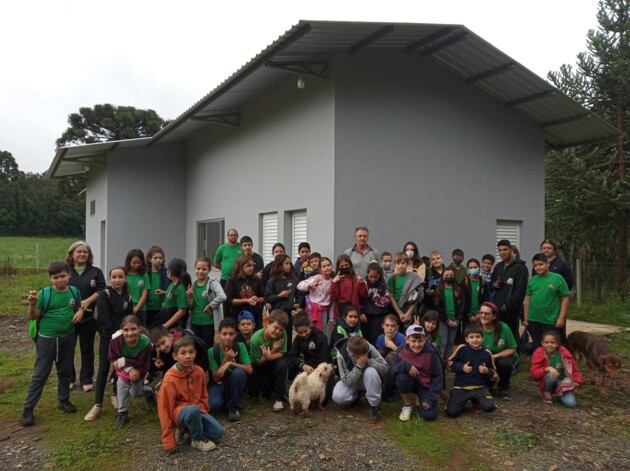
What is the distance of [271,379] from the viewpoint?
16.3 feet

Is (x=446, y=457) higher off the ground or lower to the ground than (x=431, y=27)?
lower

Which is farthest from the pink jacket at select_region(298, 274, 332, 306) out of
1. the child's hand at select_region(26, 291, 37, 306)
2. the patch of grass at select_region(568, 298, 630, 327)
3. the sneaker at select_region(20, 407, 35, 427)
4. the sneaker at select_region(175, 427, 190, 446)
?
the patch of grass at select_region(568, 298, 630, 327)

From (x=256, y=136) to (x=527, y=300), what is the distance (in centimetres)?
609

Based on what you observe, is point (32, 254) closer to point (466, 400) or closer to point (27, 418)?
point (27, 418)

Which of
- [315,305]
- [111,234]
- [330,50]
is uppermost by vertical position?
[330,50]

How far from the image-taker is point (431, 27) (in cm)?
693

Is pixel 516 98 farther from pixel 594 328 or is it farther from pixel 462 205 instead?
pixel 594 328

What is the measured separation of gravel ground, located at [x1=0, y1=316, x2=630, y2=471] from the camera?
145 inches

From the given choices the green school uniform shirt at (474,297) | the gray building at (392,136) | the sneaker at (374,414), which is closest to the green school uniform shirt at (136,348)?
the sneaker at (374,414)

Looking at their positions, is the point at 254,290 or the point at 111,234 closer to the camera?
the point at 254,290

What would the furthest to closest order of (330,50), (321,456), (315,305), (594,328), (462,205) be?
(594,328)
(462,205)
(330,50)
(315,305)
(321,456)

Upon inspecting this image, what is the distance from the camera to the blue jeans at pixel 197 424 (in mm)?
3789

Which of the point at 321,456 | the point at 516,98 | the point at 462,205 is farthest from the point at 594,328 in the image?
the point at 321,456

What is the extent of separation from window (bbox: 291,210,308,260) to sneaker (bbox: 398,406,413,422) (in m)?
4.11
